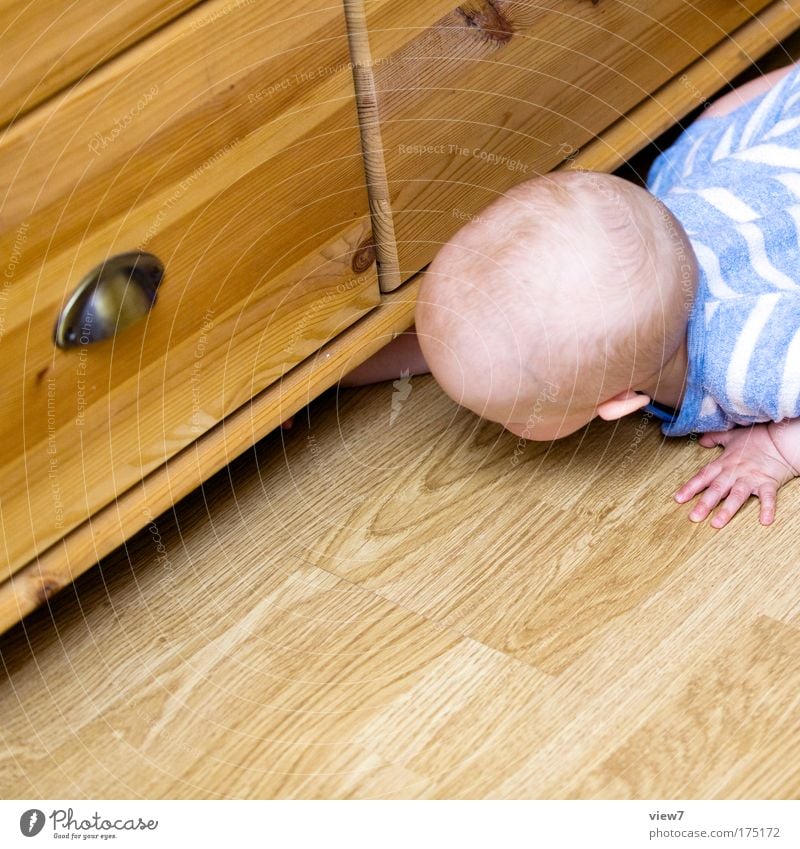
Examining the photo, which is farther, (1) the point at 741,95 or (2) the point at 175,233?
(1) the point at 741,95

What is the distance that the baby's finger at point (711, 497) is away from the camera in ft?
2.06

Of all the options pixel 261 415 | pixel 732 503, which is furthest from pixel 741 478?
pixel 261 415

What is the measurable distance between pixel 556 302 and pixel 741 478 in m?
0.14

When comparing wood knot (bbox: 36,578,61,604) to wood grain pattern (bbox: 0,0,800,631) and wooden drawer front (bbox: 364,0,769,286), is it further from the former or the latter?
wooden drawer front (bbox: 364,0,769,286)

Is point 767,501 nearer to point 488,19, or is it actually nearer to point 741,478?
point 741,478

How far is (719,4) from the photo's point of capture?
821 millimetres

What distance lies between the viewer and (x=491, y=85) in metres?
0.68

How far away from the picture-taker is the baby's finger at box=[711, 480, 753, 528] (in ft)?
2.04

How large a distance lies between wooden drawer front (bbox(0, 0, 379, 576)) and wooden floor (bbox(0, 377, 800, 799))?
79 millimetres

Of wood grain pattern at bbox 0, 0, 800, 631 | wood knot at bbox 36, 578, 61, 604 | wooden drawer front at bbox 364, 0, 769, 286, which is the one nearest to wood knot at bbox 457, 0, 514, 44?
wooden drawer front at bbox 364, 0, 769, 286

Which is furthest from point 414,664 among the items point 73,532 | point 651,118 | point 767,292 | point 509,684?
point 651,118

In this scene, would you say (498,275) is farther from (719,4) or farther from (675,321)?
(719,4)

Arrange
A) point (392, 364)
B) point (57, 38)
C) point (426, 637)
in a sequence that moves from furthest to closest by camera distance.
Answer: point (392, 364)
point (426, 637)
point (57, 38)
